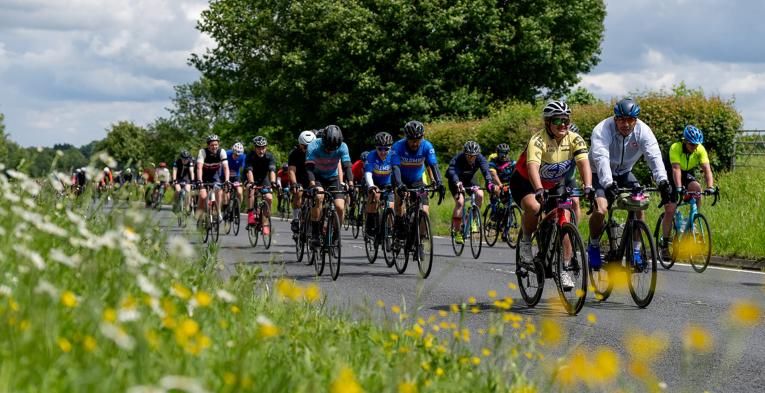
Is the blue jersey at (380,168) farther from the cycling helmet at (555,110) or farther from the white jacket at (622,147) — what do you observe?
the cycling helmet at (555,110)

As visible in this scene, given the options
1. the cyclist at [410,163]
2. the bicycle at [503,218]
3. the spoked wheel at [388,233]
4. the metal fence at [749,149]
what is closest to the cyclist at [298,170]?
the spoked wheel at [388,233]

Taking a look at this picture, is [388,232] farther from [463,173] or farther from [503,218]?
[503,218]

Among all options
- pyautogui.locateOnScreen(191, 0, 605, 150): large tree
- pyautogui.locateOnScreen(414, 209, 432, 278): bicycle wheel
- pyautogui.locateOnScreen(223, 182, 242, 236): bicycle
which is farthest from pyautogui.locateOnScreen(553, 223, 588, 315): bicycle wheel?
pyautogui.locateOnScreen(191, 0, 605, 150): large tree

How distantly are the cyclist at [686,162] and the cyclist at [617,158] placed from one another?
325 cm

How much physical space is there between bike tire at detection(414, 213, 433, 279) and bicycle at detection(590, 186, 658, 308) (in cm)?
264

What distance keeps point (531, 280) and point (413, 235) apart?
343 cm

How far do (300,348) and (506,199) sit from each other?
46.8ft

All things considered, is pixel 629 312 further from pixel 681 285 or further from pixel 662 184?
pixel 681 285

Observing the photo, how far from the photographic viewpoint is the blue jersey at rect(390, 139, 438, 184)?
14414mm

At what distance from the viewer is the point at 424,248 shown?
43.2 ft

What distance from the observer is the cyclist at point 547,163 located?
1002 centimetres

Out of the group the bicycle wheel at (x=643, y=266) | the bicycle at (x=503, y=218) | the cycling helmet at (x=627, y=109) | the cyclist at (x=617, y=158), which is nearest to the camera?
the bicycle wheel at (x=643, y=266)

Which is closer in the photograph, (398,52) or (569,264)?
(569,264)

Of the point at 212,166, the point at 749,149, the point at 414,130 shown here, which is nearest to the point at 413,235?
the point at 414,130
